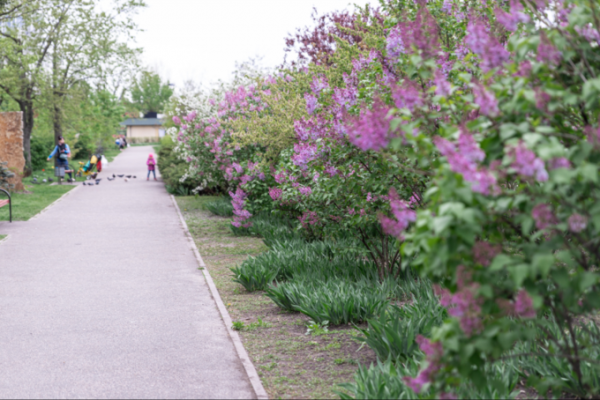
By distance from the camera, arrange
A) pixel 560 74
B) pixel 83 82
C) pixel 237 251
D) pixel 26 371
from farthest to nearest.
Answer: pixel 83 82 < pixel 237 251 < pixel 26 371 < pixel 560 74

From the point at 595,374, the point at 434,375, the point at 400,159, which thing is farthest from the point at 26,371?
the point at 595,374

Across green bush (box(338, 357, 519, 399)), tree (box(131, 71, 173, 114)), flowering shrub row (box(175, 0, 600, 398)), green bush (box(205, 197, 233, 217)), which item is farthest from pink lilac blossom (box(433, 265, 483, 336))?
tree (box(131, 71, 173, 114))

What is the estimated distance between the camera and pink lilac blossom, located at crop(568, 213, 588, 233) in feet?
8.26

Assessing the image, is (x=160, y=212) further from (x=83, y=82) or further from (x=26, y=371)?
(x=83, y=82)

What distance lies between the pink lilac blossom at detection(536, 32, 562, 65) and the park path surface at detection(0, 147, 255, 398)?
2991 mm

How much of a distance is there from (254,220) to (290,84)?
314cm

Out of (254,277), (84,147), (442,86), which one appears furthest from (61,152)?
(442,86)

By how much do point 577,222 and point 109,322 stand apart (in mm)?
→ 4847

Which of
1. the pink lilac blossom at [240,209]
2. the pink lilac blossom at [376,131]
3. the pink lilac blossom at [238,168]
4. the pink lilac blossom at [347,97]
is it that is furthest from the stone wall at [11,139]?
the pink lilac blossom at [376,131]

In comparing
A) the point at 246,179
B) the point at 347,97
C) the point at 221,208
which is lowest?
the point at 221,208

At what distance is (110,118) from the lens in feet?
157

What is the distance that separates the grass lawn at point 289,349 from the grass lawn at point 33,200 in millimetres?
8653

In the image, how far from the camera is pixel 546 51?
2.69 meters

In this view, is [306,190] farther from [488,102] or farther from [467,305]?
[467,305]
